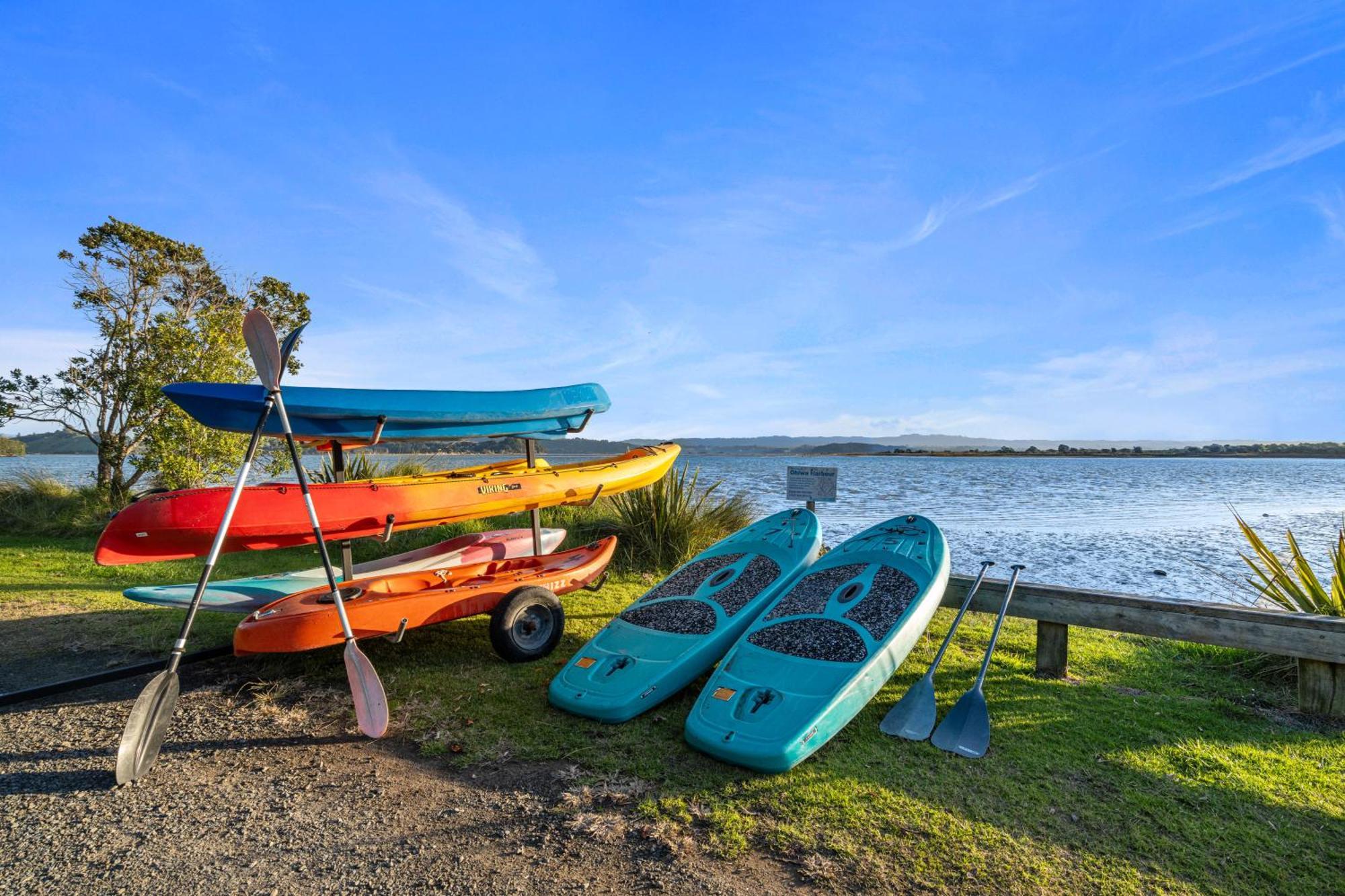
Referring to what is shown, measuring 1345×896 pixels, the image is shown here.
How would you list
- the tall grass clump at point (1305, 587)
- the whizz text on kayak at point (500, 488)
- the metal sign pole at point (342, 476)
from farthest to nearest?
1. the whizz text on kayak at point (500, 488)
2. the metal sign pole at point (342, 476)
3. the tall grass clump at point (1305, 587)

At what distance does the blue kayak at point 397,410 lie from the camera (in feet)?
13.5

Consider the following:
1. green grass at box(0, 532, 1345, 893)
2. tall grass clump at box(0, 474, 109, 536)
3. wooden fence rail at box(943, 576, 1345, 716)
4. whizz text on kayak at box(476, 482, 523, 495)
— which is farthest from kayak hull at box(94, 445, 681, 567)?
tall grass clump at box(0, 474, 109, 536)

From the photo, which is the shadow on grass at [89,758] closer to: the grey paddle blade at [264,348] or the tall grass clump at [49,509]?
the grey paddle blade at [264,348]

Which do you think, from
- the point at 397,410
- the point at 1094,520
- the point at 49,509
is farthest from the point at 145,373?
the point at 1094,520

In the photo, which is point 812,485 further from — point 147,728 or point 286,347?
point 147,728

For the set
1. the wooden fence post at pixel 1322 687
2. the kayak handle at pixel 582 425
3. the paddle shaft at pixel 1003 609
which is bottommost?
the wooden fence post at pixel 1322 687

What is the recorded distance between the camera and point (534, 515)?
5.51 metres

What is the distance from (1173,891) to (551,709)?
261 cm

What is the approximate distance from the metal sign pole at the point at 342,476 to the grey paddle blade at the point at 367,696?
125cm

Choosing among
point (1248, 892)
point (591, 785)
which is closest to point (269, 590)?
point (591, 785)

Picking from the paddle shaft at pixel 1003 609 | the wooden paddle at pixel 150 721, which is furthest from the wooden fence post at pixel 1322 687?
the wooden paddle at pixel 150 721

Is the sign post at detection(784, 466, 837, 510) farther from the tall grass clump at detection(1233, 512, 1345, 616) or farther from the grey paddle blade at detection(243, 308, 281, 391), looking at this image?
the grey paddle blade at detection(243, 308, 281, 391)

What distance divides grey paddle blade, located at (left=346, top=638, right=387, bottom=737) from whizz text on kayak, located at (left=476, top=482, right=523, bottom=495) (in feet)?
5.46

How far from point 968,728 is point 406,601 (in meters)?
3.07
